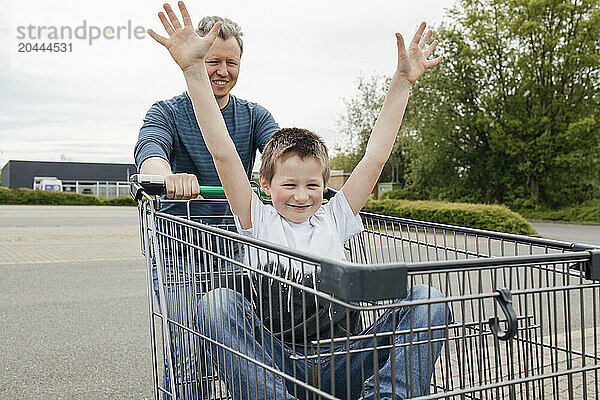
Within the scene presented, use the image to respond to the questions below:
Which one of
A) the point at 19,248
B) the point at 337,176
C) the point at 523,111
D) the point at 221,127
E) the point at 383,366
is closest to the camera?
the point at 383,366

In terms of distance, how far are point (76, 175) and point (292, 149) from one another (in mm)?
66251

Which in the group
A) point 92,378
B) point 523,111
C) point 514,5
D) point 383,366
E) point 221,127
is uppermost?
point 514,5

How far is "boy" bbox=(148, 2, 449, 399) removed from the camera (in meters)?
1.93

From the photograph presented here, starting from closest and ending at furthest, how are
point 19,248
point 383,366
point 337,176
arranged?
point 383,366
point 19,248
point 337,176

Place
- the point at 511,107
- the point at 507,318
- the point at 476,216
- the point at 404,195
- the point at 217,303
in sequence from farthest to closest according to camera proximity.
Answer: the point at 404,195 < the point at 511,107 < the point at 476,216 < the point at 217,303 < the point at 507,318

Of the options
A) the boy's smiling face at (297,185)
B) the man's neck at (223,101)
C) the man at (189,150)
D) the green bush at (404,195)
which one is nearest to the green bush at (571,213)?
the green bush at (404,195)

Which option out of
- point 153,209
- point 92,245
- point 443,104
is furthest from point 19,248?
point 443,104

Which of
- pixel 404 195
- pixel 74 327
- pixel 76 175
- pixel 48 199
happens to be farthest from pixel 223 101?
pixel 76 175

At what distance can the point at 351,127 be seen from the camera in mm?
33938

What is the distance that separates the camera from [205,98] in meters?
2.15

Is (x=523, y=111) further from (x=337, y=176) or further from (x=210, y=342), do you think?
(x=210, y=342)

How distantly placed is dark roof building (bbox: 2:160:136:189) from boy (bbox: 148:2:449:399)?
59.9m

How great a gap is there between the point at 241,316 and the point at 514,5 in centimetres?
2940

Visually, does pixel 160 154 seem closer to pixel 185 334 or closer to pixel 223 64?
pixel 223 64
